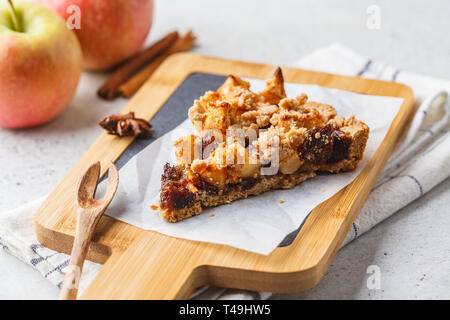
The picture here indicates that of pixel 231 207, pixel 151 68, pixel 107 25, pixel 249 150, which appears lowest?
pixel 231 207

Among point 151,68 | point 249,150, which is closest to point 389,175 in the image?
point 249,150

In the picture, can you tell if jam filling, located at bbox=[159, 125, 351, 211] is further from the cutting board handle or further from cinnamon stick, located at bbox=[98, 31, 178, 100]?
cinnamon stick, located at bbox=[98, 31, 178, 100]

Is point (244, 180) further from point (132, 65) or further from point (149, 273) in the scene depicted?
point (132, 65)

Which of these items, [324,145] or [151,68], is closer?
[324,145]

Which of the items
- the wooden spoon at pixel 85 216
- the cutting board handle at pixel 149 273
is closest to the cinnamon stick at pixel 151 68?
the wooden spoon at pixel 85 216

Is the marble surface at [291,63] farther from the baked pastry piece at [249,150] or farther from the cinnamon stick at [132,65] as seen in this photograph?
the baked pastry piece at [249,150]
